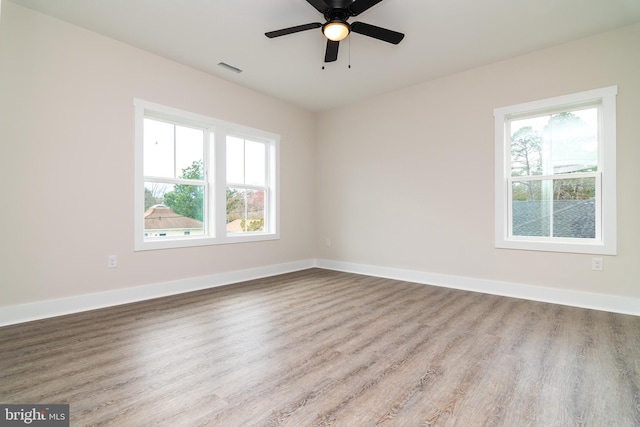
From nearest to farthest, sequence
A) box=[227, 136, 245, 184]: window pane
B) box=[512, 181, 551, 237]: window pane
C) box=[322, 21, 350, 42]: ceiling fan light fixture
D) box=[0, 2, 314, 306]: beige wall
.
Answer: box=[322, 21, 350, 42]: ceiling fan light fixture < box=[0, 2, 314, 306]: beige wall < box=[512, 181, 551, 237]: window pane < box=[227, 136, 245, 184]: window pane

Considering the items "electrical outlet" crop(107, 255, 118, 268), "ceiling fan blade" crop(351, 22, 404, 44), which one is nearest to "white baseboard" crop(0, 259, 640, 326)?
"electrical outlet" crop(107, 255, 118, 268)

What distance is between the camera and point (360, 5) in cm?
244

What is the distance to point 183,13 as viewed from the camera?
9.50 ft

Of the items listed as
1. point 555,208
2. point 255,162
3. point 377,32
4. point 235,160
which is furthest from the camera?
point 255,162

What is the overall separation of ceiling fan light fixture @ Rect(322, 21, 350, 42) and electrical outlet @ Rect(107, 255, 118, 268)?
3212 millimetres

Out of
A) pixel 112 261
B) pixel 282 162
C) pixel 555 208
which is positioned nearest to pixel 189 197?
pixel 112 261

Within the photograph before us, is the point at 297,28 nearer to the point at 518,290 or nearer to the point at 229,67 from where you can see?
the point at 229,67

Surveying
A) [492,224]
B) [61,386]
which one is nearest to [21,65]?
[61,386]

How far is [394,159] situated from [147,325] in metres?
3.91

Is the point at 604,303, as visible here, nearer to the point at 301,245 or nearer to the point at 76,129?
the point at 301,245

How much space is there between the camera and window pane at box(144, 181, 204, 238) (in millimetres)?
3709

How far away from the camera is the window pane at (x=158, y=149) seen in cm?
369

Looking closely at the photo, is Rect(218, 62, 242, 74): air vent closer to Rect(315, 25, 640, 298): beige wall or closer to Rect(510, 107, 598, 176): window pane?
Rect(315, 25, 640, 298): beige wall

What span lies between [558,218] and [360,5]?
322 cm
